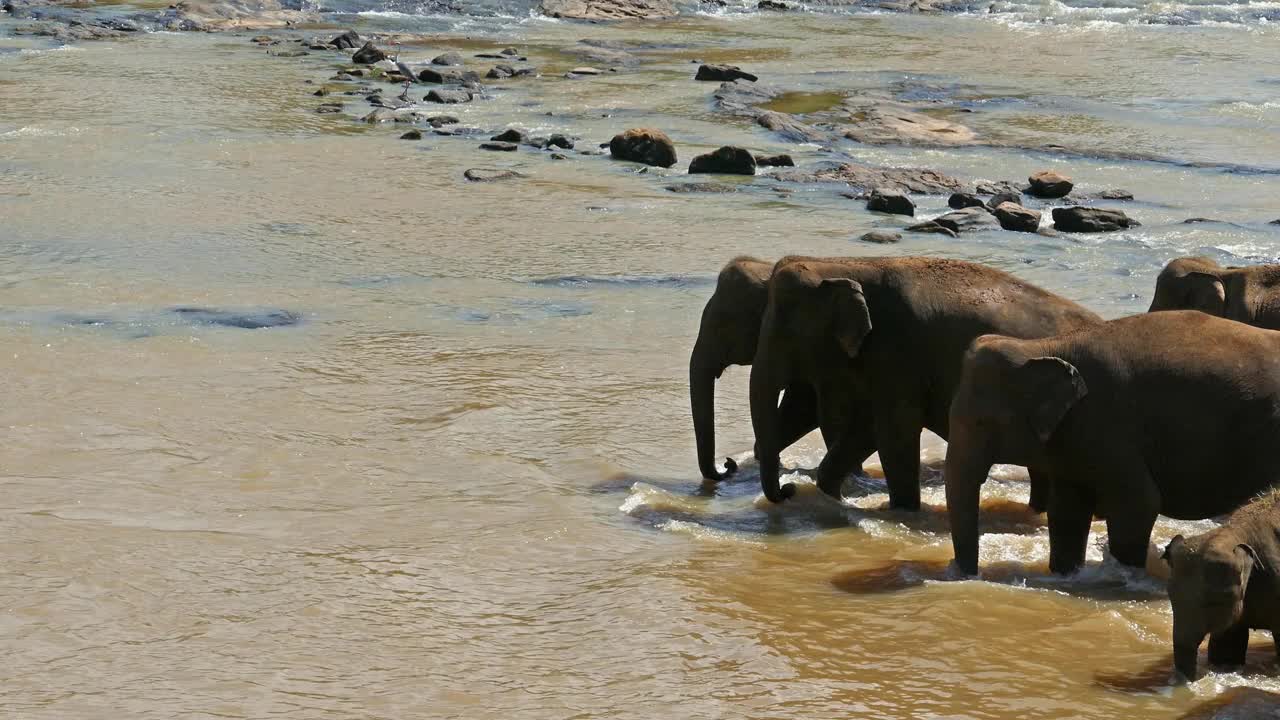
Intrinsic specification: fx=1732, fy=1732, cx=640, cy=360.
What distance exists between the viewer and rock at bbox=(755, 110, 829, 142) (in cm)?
2438

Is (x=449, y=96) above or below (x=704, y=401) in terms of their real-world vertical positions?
below

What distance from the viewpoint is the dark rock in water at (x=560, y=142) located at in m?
23.3

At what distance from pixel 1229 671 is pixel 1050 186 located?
1372 cm

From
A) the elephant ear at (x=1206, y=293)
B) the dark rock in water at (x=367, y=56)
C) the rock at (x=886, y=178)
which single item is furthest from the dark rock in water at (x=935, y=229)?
the dark rock in water at (x=367, y=56)

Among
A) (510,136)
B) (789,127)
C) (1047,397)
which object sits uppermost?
(1047,397)

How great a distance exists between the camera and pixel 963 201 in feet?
63.0

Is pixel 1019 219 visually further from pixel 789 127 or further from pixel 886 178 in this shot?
pixel 789 127

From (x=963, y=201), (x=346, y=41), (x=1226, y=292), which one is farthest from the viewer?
(x=346, y=41)

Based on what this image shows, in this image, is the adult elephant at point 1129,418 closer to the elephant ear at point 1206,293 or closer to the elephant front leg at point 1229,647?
the elephant front leg at point 1229,647

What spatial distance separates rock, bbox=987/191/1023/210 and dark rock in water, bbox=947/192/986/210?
0.35 ft

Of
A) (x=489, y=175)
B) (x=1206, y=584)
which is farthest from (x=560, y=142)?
(x=1206, y=584)

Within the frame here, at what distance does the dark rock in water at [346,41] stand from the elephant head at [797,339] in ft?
90.4

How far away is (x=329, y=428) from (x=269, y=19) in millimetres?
31685

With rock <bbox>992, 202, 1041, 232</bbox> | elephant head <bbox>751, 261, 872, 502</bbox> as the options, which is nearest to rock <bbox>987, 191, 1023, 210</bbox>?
rock <bbox>992, 202, 1041, 232</bbox>
